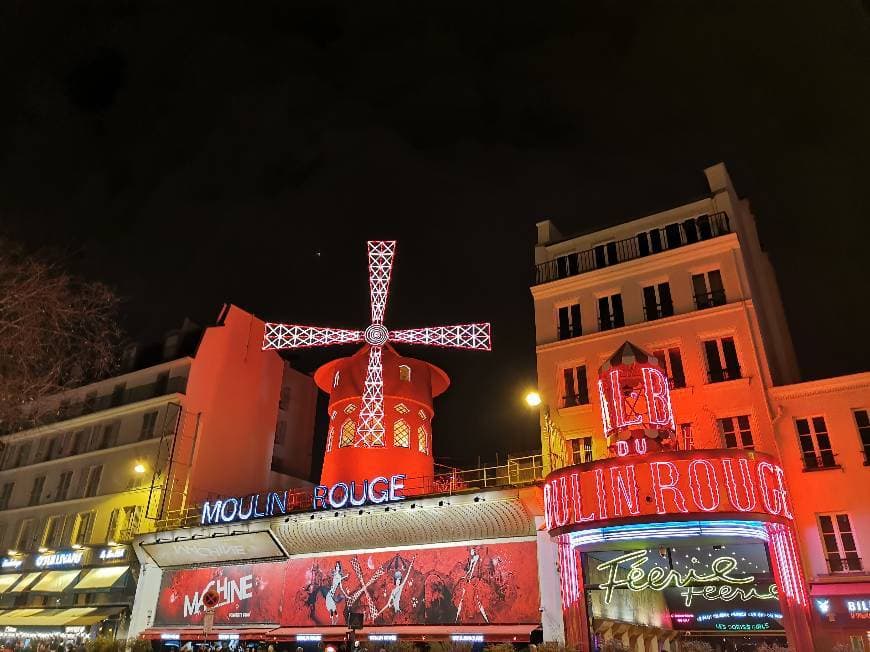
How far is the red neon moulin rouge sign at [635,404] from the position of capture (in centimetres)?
1370

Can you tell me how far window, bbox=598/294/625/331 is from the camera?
57.2 feet

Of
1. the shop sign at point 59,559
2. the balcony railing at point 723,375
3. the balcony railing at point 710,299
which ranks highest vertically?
the balcony railing at point 710,299

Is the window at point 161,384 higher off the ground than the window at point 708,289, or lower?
higher

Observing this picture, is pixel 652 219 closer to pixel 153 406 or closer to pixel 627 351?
pixel 627 351

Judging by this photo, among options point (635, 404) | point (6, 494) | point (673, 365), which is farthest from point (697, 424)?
point (6, 494)

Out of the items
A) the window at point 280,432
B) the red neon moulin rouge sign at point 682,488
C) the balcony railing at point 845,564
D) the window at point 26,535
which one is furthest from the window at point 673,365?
the window at point 26,535

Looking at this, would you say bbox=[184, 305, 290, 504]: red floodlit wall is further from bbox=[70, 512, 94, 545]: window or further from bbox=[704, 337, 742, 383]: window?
bbox=[704, 337, 742, 383]: window

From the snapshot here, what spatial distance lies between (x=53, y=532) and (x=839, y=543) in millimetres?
27095

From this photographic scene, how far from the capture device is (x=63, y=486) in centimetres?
2742

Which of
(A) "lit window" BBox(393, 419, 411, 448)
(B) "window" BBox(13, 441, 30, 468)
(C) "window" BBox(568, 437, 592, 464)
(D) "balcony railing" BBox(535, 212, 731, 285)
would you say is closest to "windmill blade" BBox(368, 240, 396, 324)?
(A) "lit window" BBox(393, 419, 411, 448)

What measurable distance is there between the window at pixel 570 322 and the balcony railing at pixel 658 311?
1.76 m

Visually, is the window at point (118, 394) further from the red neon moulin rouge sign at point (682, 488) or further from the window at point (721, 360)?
the window at point (721, 360)

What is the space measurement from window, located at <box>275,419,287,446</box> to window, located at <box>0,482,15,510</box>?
12.0 metres

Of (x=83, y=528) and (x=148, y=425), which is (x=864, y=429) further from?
(x=83, y=528)
